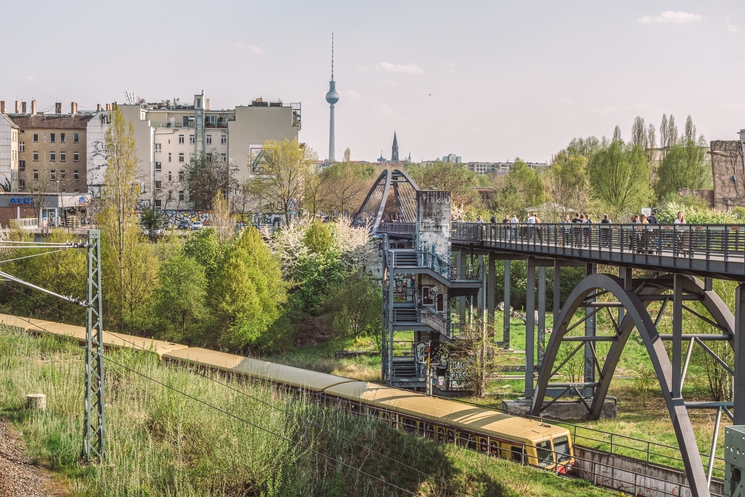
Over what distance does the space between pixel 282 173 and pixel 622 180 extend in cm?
3711

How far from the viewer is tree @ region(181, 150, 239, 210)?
289 ft

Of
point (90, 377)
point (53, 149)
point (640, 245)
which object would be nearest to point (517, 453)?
point (640, 245)

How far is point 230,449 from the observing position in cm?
1984

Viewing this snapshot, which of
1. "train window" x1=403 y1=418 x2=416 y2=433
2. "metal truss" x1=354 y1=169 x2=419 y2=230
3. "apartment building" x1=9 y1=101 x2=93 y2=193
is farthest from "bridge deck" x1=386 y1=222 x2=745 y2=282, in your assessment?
"apartment building" x1=9 y1=101 x2=93 y2=193

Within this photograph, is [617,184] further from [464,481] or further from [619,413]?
[464,481]

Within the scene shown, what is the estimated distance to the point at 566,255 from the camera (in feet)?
92.9

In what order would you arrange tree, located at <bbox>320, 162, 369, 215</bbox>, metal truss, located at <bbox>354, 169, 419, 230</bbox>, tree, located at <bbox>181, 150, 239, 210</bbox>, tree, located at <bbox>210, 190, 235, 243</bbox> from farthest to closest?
tree, located at <bbox>320, 162, 369, 215</bbox>, tree, located at <bbox>181, 150, 239, 210</bbox>, metal truss, located at <bbox>354, 169, 419, 230</bbox>, tree, located at <bbox>210, 190, 235, 243</bbox>

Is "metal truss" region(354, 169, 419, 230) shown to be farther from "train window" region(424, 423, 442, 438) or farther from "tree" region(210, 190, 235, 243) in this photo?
"train window" region(424, 423, 442, 438)

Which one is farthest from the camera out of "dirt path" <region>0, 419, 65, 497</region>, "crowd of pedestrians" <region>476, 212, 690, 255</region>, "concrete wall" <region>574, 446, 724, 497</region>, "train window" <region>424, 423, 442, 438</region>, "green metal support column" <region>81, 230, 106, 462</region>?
"train window" <region>424, 423, 442, 438</region>

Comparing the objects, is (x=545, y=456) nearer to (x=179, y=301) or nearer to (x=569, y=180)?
(x=179, y=301)

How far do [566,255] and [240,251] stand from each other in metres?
25.1

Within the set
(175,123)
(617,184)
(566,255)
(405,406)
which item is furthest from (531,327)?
(175,123)

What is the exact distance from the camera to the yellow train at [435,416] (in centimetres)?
2327

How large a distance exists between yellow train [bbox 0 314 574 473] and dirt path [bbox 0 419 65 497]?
8.76m
